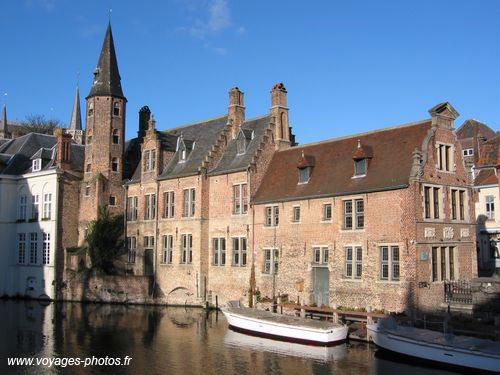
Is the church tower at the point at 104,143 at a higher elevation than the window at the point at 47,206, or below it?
higher

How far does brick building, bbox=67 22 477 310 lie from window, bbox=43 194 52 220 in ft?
8.16

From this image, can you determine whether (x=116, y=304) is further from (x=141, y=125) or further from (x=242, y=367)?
(x=242, y=367)

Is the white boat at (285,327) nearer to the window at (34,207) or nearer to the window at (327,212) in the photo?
the window at (327,212)

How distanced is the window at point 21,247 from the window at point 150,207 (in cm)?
1105

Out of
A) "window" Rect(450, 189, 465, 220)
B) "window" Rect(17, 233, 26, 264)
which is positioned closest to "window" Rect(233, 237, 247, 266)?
"window" Rect(450, 189, 465, 220)

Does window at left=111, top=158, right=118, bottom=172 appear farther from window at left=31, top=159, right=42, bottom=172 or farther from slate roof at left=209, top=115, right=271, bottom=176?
slate roof at left=209, top=115, right=271, bottom=176

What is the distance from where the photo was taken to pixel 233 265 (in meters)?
38.6

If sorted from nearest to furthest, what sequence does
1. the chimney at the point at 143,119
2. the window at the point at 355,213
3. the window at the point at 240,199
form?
1. the window at the point at 355,213
2. the window at the point at 240,199
3. the chimney at the point at 143,119

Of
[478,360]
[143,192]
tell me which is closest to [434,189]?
A: [478,360]

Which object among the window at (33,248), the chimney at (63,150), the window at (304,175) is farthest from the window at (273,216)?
the window at (33,248)

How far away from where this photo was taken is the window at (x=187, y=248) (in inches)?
1622

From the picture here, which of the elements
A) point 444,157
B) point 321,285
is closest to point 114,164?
point 321,285

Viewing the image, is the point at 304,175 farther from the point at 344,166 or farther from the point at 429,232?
the point at 429,232

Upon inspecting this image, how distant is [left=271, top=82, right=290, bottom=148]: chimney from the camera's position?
132ft
